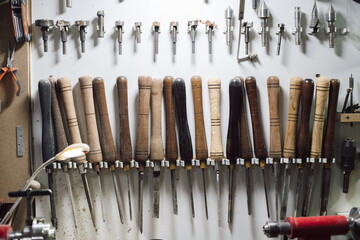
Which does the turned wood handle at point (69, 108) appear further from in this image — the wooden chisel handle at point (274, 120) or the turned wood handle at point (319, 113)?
the turned wood handle at point (319, 113)

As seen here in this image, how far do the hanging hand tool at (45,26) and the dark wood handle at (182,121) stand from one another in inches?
28.9

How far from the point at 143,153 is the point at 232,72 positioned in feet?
2.20

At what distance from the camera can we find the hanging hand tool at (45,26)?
2.02 meters

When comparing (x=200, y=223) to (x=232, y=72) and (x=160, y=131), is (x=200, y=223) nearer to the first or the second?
(x=160, y=131)

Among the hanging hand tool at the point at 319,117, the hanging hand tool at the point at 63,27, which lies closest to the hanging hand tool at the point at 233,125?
the hanging hand tool at the point at 319,117

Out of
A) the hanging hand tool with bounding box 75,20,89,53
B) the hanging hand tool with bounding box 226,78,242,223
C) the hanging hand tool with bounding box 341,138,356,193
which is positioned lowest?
the hanging hand tool with bounding box 341,138,356,193

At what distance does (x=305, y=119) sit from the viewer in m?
2.07

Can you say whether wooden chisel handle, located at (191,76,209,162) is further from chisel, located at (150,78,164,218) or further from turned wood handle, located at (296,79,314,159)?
turned wood handle, located at (296,79,314,159)

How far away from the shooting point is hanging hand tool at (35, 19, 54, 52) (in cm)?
202

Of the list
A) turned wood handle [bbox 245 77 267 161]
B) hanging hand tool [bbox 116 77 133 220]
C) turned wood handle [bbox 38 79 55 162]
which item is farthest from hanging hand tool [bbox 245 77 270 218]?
turned wood handle [bbox 38 79 55 162]

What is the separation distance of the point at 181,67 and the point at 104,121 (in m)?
0.52

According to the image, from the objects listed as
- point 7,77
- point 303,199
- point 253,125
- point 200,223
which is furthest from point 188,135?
point 7,77

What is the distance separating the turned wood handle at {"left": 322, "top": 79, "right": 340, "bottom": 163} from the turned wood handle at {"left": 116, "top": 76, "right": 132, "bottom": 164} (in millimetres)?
1075

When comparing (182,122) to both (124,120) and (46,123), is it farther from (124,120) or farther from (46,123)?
(46,123)
